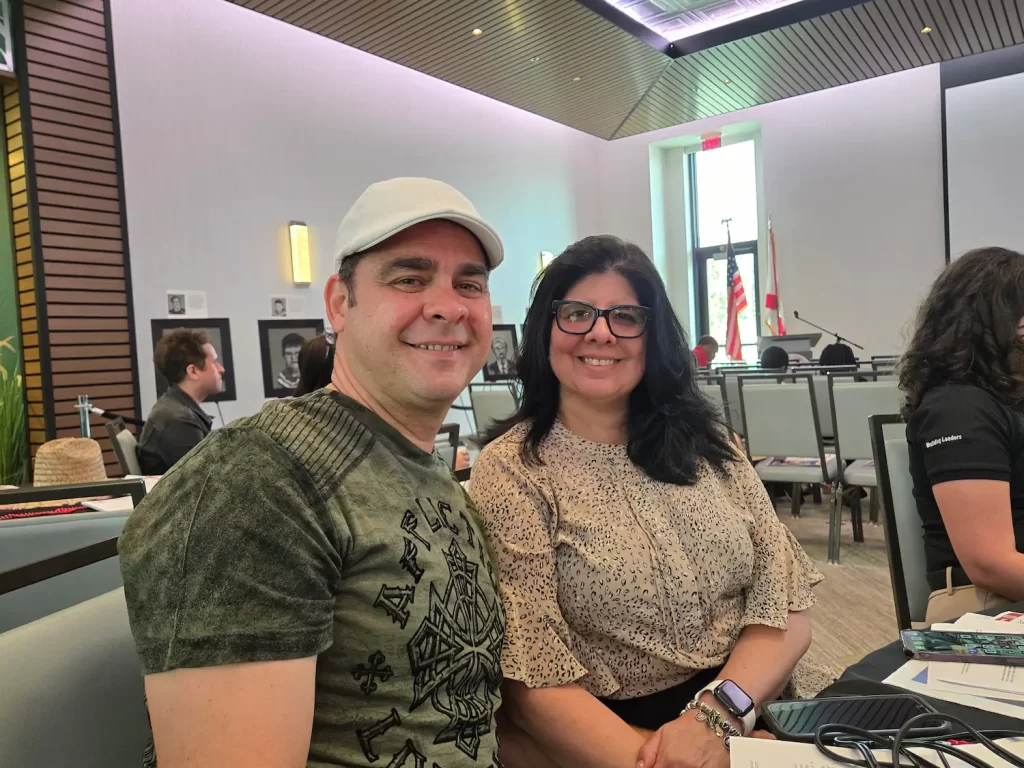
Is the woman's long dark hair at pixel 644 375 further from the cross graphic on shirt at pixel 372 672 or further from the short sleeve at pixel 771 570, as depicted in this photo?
the cross graphic on shirt at pixel 372 672

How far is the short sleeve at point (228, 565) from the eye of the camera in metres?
0.70

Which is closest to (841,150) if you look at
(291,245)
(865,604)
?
(291,245)

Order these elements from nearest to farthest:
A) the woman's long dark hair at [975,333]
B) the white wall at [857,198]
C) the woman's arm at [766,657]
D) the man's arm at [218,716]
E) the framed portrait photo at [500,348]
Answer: the man's arm at [218,716]
the woman's arm at [766,657]
the woman's long dark hair at [975,333]
the framed portrait photo at [500,348]
the white wall at [857,198]

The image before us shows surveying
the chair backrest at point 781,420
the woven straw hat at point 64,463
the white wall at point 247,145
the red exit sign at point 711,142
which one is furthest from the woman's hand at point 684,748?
the red exit sign at point 711,142

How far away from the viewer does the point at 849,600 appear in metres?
3.47

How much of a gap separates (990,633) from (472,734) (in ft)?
2.73

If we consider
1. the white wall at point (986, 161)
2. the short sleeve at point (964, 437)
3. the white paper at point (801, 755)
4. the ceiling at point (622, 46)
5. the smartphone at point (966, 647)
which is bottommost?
the white paper at point (801, 755)

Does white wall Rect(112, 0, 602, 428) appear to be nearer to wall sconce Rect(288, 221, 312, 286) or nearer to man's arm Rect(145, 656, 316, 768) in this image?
wall sconce Rect(288, 221, 312, 286)

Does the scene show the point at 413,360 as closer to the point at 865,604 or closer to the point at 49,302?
the point at 865,604

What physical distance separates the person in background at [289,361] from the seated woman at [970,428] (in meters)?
5.69

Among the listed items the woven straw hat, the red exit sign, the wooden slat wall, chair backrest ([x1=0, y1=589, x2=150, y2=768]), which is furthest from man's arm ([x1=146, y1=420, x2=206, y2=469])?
the red exit sign

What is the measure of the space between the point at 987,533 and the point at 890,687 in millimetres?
750

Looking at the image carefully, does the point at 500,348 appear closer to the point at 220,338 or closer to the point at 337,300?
the point at 220,338

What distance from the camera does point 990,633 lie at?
1.14 m
